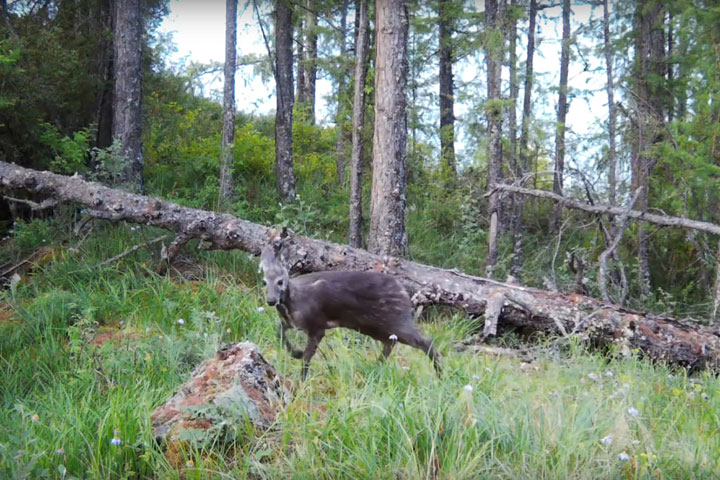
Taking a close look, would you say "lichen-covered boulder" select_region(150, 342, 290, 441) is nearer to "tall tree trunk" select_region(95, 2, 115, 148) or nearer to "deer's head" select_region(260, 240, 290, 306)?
"deer's head" select_region(260, 240, 290, 306)

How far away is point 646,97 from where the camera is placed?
13.4 metres

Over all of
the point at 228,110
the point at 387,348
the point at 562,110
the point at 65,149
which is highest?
the point at 562,110

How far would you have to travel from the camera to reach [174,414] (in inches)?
172

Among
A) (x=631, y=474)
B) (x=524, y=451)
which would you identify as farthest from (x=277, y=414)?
(x=631, y=474)

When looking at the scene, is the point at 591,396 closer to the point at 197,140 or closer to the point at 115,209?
the point at 115,209

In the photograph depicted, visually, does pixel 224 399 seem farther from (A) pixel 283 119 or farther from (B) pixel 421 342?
(A) pixel 283 119

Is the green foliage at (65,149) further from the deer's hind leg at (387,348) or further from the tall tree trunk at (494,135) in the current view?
the deer's hind leg at (387,348)

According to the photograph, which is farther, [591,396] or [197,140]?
[197,140]

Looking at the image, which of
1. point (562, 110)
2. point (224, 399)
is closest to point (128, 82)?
point (224, 399)

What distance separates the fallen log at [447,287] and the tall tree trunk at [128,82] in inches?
93.8

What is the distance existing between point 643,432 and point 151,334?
4.57m

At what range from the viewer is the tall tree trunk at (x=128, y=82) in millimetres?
11266

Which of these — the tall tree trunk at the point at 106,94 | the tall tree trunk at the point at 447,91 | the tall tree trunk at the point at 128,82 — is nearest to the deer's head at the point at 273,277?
the tall tree trunk at the point at 128,82

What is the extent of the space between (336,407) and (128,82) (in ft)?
29.3
